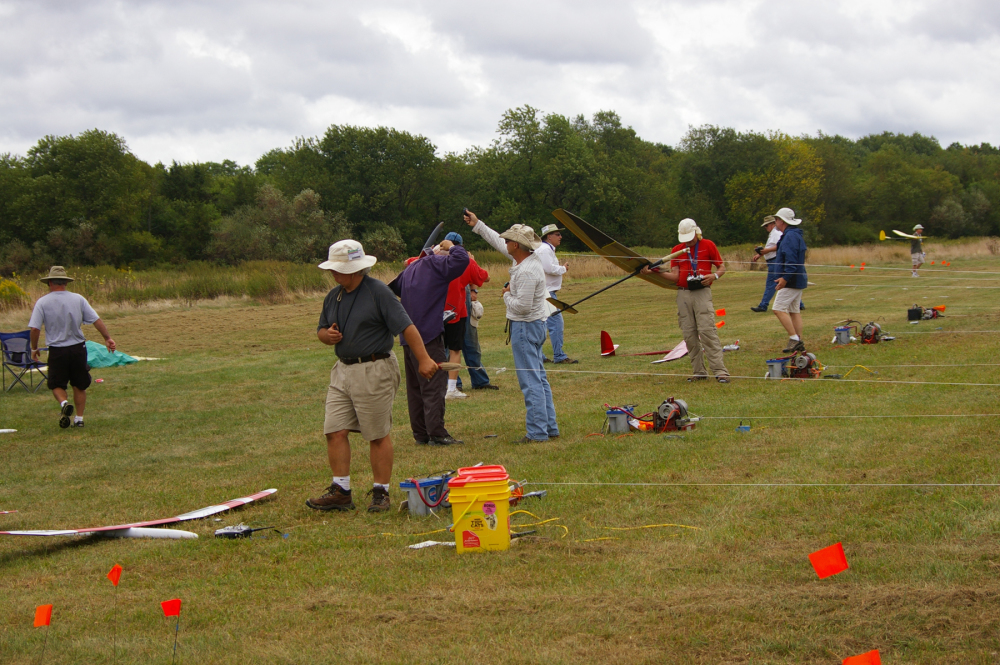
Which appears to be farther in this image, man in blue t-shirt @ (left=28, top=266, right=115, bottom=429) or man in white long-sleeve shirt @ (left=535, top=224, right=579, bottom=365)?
man in white long-sleeve shirt @ (left=535, top=224, right=579, bottom=365)

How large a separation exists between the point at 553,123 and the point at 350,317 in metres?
61.4

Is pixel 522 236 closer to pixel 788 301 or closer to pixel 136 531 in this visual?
pixel 136 531

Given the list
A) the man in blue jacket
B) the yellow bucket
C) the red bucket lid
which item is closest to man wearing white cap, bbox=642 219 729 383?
the man in blue jacket

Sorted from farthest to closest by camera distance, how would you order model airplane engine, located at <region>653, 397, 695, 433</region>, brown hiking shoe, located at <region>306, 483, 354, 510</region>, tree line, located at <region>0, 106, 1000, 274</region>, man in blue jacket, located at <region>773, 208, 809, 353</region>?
tree line, located at <region>0, 106, 1000, 274</region> → man in blue jacket, located at <region>773, 208, 809, 353</region> → model airplane engine, located at <region>653, 397, 695, 433</region> → brown hiking shoe, located at <region>306, 483, 354, 510</region>

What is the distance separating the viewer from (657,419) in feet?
26.0

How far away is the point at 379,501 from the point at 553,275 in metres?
7.35

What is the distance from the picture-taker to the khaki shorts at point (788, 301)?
453 inches

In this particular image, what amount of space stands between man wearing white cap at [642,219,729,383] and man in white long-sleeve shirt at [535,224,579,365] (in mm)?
1997

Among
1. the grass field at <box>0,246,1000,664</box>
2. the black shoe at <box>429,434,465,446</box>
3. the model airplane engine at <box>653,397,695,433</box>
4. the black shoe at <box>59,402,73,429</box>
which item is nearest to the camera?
the grass field at <box>0,246,1000,664</box>

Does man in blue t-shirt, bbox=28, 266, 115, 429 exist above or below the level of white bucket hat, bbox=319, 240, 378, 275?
below

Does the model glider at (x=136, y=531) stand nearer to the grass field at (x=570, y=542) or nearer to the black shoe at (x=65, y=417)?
the grass field at (x=570, y=542)

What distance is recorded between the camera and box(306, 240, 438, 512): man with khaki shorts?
5965mm

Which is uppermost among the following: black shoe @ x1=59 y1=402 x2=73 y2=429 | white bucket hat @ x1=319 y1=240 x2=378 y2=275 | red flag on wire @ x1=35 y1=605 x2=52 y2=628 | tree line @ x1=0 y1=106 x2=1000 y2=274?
tree line @ x1=0 y1=106 x2=1000 y2=274

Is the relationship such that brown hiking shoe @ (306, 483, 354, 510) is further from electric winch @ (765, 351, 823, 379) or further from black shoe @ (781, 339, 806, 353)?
black shoe @ (781, 339, 806, 353)
